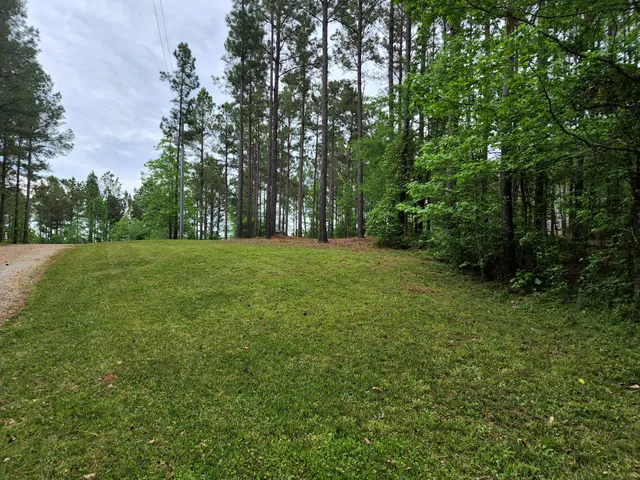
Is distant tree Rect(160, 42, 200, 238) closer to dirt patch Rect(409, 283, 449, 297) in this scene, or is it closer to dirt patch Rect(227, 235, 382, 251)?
dirt patch Rect(227, 235, 382, 251)

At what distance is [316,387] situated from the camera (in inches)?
118

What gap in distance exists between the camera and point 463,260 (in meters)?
7.58

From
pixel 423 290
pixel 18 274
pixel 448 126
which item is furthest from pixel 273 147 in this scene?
pixel 423 290

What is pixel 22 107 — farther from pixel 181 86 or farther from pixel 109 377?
pixel 109 377

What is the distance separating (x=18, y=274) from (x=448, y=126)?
12.9m

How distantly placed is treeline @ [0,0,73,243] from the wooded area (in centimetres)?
10

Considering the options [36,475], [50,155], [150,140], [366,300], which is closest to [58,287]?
[36,475]

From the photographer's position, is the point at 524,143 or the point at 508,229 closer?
the point at 524,143

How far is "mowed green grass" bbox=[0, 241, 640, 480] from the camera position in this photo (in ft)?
6.84

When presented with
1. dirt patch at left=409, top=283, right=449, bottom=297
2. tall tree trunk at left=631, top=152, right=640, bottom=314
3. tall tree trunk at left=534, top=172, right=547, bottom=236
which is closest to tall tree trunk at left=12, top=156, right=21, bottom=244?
dirt patch at left=409, top=283, right=449, bottom=297

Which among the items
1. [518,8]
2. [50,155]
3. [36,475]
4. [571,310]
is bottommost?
[36,475]

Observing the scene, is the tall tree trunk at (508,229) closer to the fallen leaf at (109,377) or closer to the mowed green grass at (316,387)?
the mowed green grass at (316,387)

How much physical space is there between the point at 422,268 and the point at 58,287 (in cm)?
936

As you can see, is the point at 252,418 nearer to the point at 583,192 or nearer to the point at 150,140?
the point at 583,192
